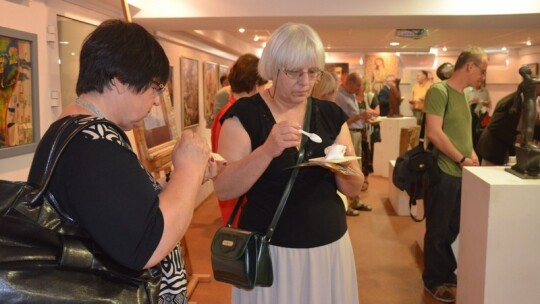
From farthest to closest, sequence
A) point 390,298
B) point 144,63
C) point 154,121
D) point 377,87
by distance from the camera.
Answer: point 377,87 < point 390,298 < point 154,121 < point 144,63

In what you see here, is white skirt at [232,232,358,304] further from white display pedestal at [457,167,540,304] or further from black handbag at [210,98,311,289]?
white display pedestal at [457,167,540,304]

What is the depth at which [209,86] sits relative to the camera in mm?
7395

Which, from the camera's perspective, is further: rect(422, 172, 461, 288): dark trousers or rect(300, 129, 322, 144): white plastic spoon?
rect(422, 172, 461, 288): dark trousers

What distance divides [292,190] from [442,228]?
2136 millimetres

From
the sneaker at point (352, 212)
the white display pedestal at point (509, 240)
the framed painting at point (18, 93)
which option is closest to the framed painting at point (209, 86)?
the sneaker at point (352, 212)

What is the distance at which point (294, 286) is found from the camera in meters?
1.61

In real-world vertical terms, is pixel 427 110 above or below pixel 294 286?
above

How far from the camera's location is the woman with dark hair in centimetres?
87

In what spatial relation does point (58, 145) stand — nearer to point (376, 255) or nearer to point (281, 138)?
point (281, 138)

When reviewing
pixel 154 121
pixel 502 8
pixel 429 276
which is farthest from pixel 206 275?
pixel 502 8

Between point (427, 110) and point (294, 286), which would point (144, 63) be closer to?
point (294, 286)

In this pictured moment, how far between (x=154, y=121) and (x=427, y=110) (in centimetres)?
185

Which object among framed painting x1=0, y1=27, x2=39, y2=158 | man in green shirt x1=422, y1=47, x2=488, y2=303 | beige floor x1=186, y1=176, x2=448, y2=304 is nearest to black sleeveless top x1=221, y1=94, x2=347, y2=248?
framed painting x1=0, y1=27, x2=39, y2=158

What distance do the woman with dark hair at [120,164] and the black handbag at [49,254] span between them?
0.8 inches
